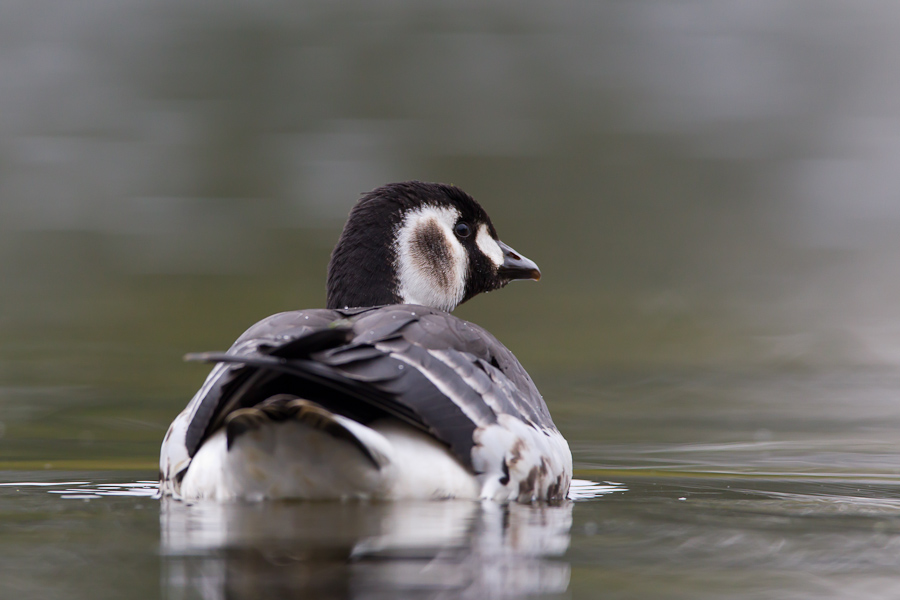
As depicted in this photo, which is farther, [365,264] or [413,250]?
[413,250]

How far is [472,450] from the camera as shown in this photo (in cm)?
462

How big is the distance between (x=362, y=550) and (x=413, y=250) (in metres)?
3.31

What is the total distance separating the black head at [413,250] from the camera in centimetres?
663

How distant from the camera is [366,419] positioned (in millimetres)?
4582

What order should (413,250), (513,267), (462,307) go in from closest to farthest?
(413,250) < (513,267) < (462,307)

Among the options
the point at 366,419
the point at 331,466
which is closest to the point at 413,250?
the point at 366,419

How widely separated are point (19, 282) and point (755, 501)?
47.4 ft

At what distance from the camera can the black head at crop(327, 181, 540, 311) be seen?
21.8ft

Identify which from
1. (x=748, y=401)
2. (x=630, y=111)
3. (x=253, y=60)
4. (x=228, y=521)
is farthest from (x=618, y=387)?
(x=253, y=60)

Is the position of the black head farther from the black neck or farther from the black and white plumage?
the black and white plumage

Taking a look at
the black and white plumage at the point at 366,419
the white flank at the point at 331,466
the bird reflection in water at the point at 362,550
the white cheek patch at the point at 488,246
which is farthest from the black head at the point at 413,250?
the bird reflection in water at the point at 362,550

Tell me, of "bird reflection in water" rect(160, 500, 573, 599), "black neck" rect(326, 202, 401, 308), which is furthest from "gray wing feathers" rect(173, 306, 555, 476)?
"black neck" rect(326, 202, 401, 308)

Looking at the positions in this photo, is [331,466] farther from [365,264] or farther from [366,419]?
[365,264]

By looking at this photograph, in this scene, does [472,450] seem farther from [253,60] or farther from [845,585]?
[253,60]
